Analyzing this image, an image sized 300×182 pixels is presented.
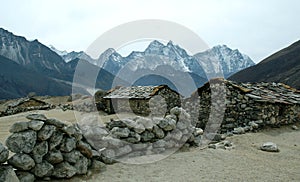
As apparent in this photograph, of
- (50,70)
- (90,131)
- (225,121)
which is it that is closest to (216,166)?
(90,131)

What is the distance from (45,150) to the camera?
5.00m

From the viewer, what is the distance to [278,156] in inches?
297

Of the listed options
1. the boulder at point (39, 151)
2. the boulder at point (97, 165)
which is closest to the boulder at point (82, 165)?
the boulder at point (97, 165)

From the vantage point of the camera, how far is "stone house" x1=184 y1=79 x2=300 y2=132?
37.6ft

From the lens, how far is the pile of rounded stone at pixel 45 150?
4.75 meters

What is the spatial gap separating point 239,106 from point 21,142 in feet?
31.8

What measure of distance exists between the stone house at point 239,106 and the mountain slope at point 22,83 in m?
92.4

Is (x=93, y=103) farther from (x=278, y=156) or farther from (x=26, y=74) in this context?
(x=26, y=74)

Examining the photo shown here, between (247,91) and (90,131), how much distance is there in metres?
8.13

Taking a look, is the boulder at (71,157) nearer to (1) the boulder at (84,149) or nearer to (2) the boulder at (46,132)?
(1) the boulder at (84,149)

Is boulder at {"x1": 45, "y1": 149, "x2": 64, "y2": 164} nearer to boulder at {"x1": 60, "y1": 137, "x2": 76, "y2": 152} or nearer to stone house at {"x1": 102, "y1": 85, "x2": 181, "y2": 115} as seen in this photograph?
boulder at {"x1": 60, "y1": 137, "x2": 76, "y2": 152}

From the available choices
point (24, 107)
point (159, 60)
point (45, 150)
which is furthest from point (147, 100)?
point (159, 60)

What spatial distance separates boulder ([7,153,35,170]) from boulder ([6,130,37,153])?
11 cm

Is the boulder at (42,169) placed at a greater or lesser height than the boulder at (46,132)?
lesser
